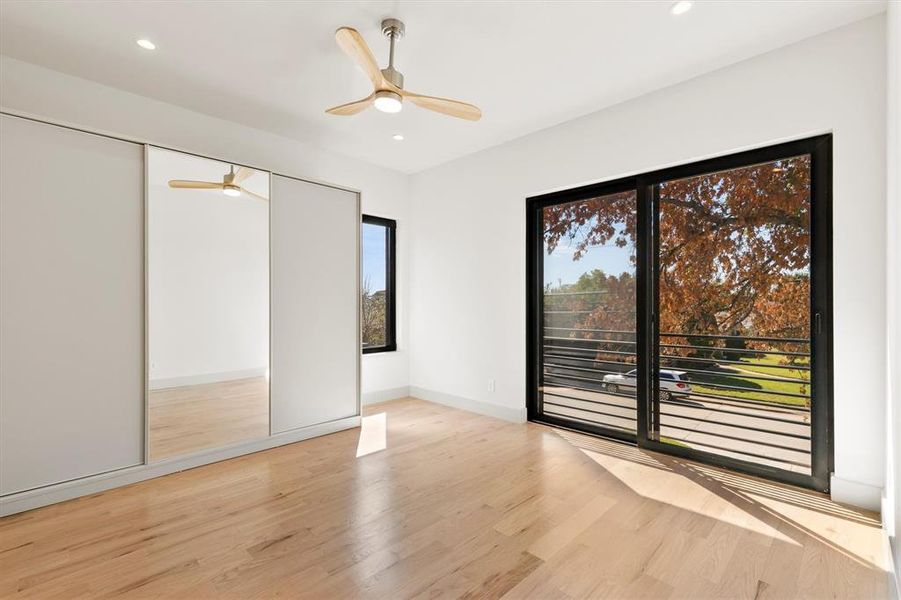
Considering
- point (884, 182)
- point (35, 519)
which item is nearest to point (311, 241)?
point (35, 519)

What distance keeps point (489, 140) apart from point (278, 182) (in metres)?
2.06

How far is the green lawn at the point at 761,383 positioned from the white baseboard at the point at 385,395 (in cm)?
330

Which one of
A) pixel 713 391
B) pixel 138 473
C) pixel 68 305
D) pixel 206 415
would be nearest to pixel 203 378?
pixel 206 415

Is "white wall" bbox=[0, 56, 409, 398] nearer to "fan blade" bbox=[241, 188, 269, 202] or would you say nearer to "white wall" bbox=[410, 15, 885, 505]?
"white wall" bbox=[410, 15, 885, 505]

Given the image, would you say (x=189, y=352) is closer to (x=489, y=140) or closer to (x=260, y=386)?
(x=260, y=386)

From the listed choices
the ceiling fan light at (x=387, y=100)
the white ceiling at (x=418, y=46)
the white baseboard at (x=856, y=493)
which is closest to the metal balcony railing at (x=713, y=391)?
the white baseboard at (x=856, y=493)

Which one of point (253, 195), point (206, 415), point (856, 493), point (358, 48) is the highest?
point (358, 48)

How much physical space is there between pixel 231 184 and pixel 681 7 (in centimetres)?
319

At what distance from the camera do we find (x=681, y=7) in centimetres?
230

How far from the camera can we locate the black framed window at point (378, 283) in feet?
16.3

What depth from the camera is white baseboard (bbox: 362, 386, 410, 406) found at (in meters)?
4.88

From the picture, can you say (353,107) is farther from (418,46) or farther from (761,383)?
(761,383)

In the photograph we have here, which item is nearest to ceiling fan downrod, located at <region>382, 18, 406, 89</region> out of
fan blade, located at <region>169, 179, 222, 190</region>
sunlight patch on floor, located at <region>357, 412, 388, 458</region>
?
fan blade, located at <region>169, 179, 222, 190</region>

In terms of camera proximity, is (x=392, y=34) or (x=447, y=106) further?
(x=447, y=106)
